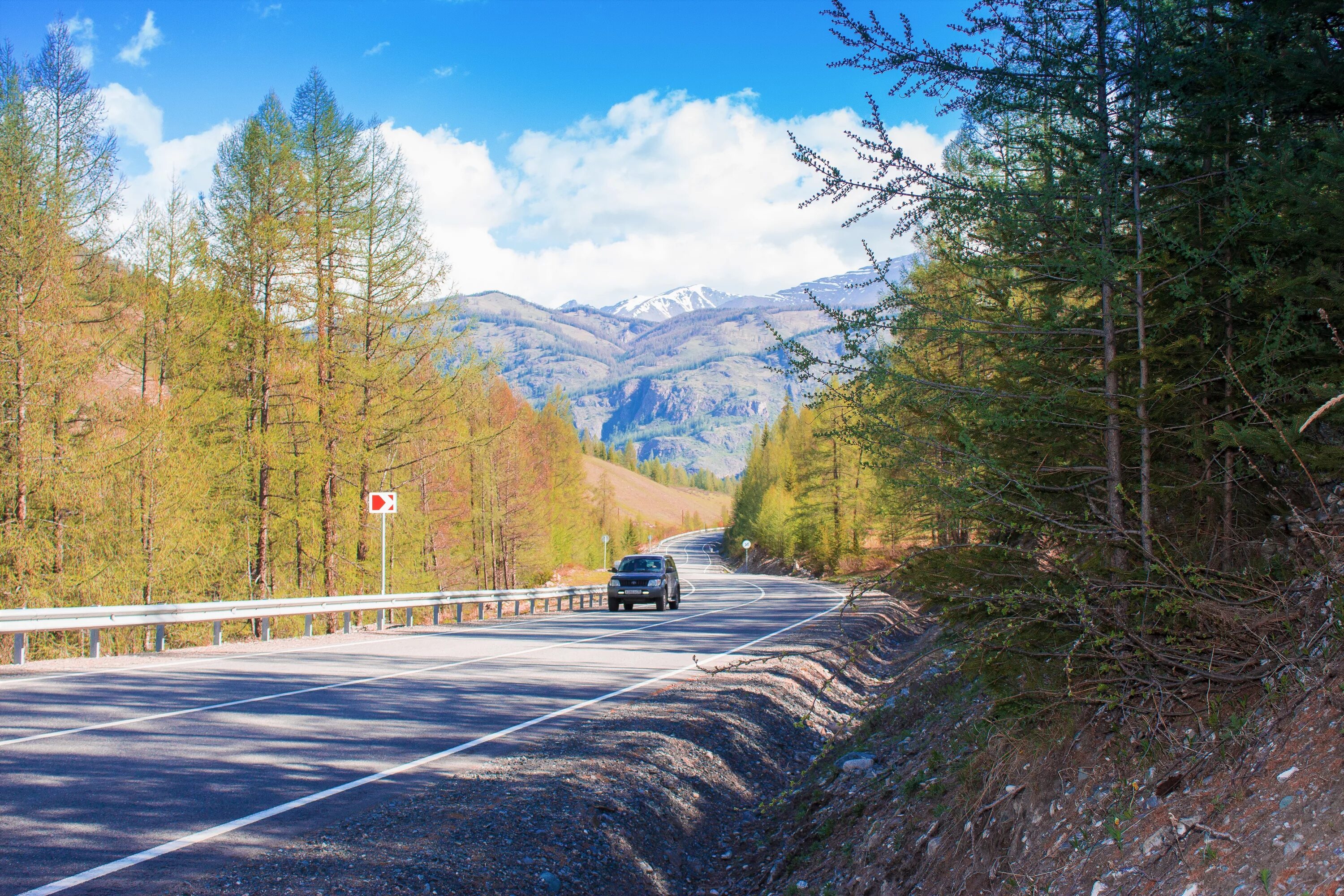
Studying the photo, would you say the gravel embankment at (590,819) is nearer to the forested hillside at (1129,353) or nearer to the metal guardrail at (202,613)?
the forested hillside at (1129,353)

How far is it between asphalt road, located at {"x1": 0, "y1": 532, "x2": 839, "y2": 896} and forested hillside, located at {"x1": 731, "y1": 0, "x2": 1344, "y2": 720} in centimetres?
442

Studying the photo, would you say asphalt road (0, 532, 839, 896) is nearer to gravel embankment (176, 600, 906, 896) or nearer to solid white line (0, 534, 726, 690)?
solid white line (0, 534, 726, 690)

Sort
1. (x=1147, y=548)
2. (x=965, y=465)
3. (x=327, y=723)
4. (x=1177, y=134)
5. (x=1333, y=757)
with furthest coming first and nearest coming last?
(x=327, y=723), (x=1177, y=134), (x=965, y=465), (x=1147, y=548), (x=1333, y=757)

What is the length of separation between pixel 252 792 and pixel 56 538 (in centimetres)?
1644

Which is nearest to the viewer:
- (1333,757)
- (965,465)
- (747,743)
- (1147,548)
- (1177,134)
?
(1333,757)

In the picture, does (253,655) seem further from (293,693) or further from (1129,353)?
(1129,353)

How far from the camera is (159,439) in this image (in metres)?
20.3

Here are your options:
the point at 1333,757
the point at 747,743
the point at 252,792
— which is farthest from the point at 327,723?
the point at 1333,757

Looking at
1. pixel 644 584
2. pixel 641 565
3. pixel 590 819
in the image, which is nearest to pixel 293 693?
pixel 590 819

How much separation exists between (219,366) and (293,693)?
54.1 ft

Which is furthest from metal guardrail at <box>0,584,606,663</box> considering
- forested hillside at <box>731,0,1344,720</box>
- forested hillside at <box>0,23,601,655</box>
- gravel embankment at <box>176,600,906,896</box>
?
forested hillside at <box>731,0,1344,720</box>

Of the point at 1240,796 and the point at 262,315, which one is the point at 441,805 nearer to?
the point at 1240,796

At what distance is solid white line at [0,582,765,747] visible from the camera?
7.46 m

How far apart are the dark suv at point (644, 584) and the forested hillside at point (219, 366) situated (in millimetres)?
6520
